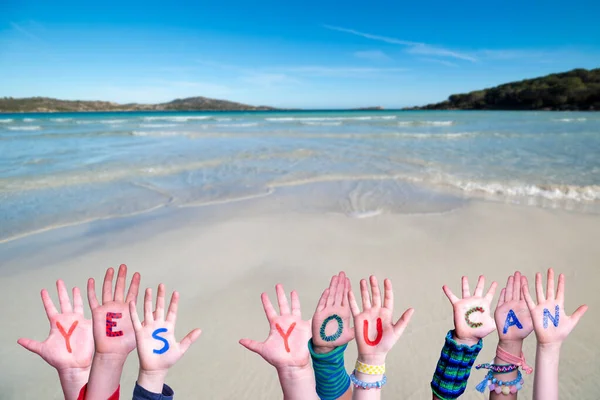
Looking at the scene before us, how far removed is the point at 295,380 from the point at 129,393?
4.22 feet

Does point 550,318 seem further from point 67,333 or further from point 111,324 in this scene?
point 67,333

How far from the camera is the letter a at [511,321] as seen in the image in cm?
169

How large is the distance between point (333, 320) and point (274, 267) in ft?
7.06

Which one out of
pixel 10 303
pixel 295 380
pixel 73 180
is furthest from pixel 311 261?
pixel 73 180

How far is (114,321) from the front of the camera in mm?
1534

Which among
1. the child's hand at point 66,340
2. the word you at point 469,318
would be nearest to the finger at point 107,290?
the child's hand at point 66,340

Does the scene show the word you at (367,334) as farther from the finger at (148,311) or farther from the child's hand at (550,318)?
the finger at (148,311)

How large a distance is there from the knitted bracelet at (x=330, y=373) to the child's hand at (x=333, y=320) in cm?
3

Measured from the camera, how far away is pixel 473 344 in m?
1.62

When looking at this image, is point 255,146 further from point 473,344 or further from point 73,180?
point 473,344

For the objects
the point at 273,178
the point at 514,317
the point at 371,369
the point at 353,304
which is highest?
the point at 353,304

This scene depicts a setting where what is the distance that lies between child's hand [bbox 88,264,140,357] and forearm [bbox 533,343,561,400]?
5.76 ft

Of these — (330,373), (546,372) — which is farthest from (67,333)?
(546,372)

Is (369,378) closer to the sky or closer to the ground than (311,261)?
closer to the sky
